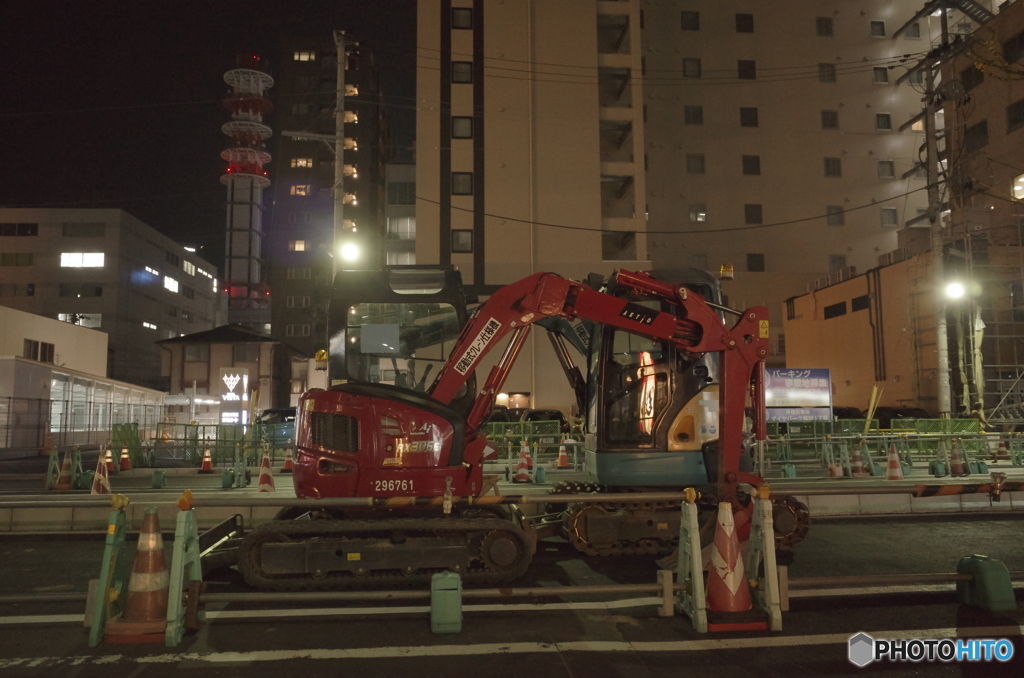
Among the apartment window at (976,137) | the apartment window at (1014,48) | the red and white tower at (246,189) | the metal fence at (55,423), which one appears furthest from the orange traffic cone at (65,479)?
the red and white tower at (246,189)

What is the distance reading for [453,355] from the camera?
7.32m

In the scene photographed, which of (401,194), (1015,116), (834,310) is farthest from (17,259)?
(1015,116)

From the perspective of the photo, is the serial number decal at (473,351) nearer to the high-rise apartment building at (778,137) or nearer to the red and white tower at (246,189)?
the high-rise apartment building at (778,137)

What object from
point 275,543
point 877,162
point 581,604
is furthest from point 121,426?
point 877,162

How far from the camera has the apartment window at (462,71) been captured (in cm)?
3750

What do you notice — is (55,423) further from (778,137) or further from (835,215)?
(835,215)

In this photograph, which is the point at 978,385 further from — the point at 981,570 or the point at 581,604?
the point at 581,604

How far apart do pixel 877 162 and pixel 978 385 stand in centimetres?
2801

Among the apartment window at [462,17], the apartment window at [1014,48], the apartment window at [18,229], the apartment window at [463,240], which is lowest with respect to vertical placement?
the apartment window at [463,240]

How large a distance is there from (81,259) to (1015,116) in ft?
229

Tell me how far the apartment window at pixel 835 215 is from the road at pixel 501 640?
4613 cm

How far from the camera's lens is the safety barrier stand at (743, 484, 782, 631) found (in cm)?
557

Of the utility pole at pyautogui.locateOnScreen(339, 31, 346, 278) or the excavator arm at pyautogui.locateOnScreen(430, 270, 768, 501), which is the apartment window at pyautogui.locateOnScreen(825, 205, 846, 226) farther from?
the excavator arm at pyautogui.locateOnScreen(430, 270, 768, 501)

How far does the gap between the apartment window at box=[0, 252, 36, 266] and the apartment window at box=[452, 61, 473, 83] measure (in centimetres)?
4655
